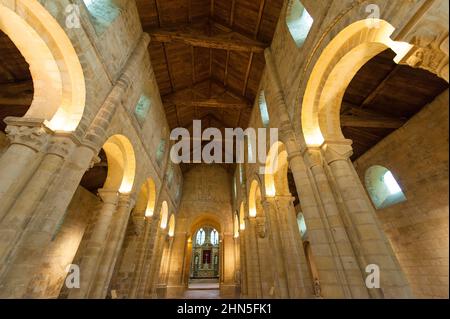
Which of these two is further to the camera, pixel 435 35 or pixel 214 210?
pixel 214 210

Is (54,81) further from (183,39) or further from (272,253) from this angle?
(272,253)

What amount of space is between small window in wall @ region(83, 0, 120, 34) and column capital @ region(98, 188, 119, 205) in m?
5.41

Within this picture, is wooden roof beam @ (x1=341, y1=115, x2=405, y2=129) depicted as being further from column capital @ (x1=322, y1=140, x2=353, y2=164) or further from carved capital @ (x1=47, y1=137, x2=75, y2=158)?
carved capital @ (x1=47, y1=137, x2=75, y2=158)

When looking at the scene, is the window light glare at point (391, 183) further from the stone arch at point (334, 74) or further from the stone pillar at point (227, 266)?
the stone pillar at point (227, 266)

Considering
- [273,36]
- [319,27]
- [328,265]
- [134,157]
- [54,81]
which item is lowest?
[328,265]

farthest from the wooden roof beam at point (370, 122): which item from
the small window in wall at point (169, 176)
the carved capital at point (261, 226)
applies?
the small window in wall at point (169, 176)

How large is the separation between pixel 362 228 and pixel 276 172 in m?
4.69

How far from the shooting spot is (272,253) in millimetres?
8242

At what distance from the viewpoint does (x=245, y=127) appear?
14406 millimetres

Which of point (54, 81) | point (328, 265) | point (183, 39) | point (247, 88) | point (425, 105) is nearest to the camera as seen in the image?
point (328, 265)

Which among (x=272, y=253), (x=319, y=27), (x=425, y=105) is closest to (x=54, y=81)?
(x=319, y=27)

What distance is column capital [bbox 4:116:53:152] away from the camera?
426 cm

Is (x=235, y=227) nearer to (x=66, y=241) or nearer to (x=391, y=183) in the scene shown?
(x=391, y=183)
